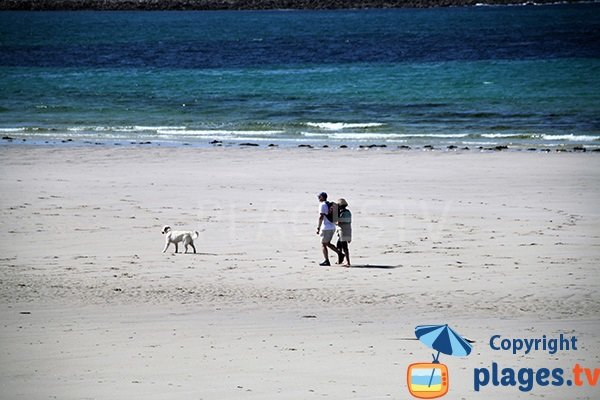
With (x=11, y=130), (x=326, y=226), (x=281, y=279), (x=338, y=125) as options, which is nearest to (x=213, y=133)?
(x=338, y=125)

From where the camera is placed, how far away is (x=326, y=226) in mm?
14172

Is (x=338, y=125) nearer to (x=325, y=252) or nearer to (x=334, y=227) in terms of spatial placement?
(x=334, y=227)

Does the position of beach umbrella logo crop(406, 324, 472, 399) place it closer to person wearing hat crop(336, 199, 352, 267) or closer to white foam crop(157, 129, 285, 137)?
person wearing hat crop(336, 199, 352, 267)

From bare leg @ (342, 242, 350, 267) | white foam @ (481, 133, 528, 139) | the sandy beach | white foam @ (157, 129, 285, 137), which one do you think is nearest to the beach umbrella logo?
the sandy beach

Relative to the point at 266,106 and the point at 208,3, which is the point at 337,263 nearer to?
the point at 266,106

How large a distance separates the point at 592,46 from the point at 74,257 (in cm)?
5518

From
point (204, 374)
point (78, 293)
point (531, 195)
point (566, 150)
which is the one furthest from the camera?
point (566, 150)

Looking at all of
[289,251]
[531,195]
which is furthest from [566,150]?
[289,251]

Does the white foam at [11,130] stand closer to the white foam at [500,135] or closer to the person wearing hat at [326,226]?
the white foam at [500,135]

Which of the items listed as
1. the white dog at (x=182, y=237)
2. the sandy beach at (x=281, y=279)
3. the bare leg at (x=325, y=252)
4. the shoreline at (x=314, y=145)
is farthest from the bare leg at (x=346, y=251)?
the shoreline at (x=314, y=145)

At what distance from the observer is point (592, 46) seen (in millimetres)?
64438

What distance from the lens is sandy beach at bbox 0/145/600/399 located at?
986 cm

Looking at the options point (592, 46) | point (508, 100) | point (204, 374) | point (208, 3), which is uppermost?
point (208, 3)

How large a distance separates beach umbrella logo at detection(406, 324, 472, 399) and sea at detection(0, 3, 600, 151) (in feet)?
51.5
